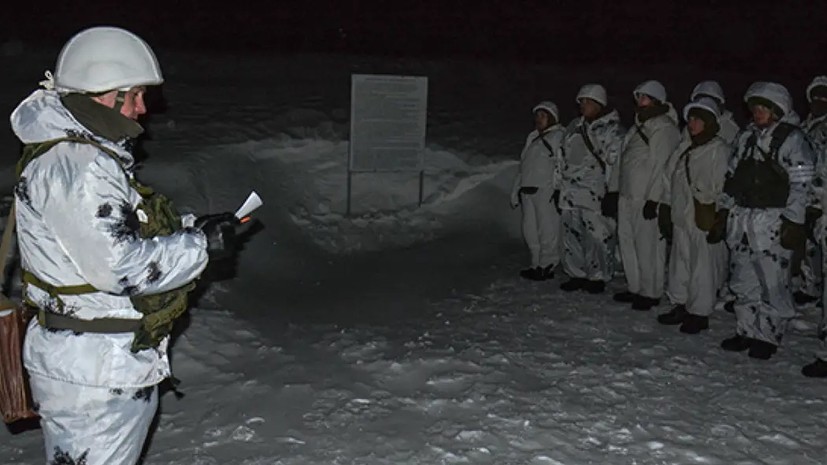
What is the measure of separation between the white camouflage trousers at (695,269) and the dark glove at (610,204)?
760mm

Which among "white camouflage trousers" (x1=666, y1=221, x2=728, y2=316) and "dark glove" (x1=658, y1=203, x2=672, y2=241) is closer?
"white camouflage trousers" (x1=666, y1=221, x2=728, y2=316)

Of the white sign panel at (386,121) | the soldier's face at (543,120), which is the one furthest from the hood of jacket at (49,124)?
the white sign panel at (386,121)

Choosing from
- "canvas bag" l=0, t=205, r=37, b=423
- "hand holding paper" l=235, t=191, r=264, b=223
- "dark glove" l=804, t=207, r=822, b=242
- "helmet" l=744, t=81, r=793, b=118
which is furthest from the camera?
"dark glove" l=804, t=207, r=822, b=242

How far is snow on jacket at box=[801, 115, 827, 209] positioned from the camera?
6273 millimetres

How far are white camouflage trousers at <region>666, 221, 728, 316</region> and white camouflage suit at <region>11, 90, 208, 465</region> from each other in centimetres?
521

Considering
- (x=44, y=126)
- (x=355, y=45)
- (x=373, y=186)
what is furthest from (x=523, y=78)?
(x=44, y=126)

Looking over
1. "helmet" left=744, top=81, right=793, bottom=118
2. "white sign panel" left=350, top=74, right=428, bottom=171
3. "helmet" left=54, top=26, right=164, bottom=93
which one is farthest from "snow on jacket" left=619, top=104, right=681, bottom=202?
"helmet" left=54, top=26, right=164, bottom=93

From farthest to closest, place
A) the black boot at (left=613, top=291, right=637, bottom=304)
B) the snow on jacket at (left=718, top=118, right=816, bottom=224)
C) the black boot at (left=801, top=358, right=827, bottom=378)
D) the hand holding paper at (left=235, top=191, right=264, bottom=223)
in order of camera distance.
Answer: the black boot at (left=613, top=291, right=637, bottom=304) < the black boot at (left=801, top=358, right=827, bottom=378) < the snow on jacket at (left=718, top=118, right=816, bottom=224) < the hand holding paper at (left=235, top=191, right=264, bottom=223)

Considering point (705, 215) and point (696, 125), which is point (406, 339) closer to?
point (705, 215)

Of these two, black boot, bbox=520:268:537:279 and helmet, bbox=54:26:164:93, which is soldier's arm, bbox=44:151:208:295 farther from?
black boot, bbox=520:268:537:279

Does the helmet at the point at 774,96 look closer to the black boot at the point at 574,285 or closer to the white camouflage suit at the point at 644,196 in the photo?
the white camouflage suit at the point at 644,196

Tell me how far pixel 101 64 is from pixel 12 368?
120cm

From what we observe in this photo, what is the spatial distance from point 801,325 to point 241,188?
6336 millimetres

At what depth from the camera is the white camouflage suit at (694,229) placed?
6.79m
